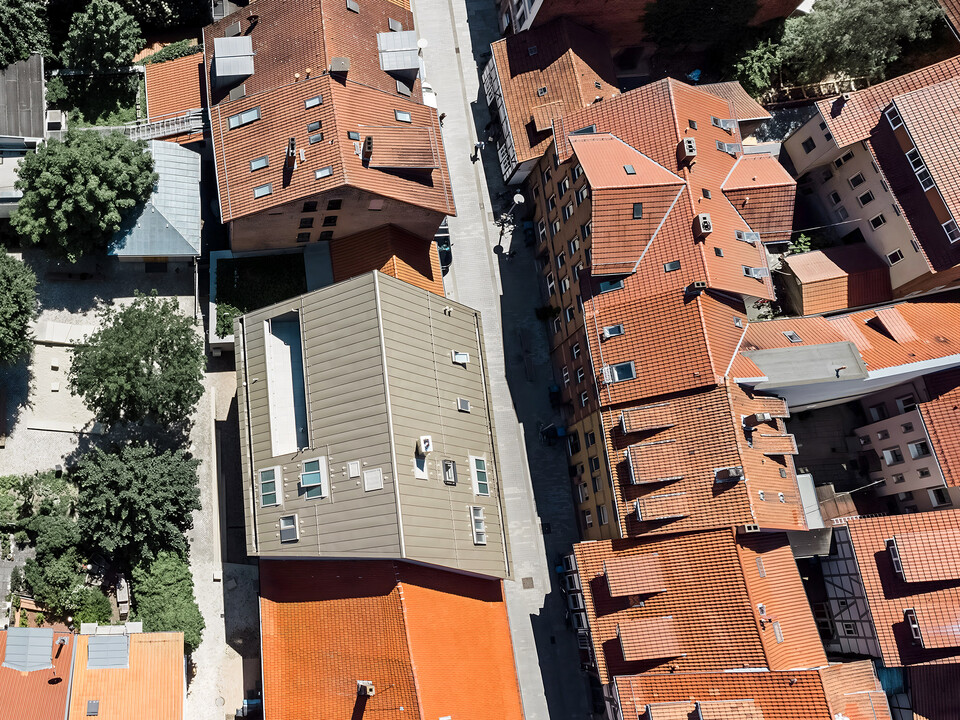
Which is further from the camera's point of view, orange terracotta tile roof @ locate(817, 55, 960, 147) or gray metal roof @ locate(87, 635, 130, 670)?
orange terracotta tile roof @ locate(817, 55, 960, 147)

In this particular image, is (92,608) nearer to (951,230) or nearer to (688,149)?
(688,149)

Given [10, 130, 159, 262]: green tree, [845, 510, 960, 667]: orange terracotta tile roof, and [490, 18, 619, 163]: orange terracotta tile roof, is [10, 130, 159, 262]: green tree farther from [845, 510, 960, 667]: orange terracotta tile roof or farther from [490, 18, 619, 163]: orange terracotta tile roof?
[845, 510, 960, 667]: orange terracotta tile roof

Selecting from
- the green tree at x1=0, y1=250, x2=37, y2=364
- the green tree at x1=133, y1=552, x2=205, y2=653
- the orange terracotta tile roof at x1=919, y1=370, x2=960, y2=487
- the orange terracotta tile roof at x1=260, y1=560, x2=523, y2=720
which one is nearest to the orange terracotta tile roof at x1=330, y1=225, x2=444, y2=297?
the green tree at x1=0, y1=250, x2=37, y2=364

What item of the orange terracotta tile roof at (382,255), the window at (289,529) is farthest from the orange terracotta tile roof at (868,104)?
the window at (289,529)

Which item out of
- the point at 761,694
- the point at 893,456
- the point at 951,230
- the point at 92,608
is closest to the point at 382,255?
the point at 92,608

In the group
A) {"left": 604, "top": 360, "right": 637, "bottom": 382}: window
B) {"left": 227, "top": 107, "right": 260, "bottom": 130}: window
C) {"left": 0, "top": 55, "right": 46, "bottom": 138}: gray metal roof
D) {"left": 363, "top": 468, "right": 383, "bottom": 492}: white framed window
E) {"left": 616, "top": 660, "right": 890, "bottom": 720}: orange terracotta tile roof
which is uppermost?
{"left": 0, "top": 55, "right": 46, "bottom": 138}: gray metal roof

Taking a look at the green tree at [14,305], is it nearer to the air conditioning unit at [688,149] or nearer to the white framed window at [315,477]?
the white framed window at [315,477]

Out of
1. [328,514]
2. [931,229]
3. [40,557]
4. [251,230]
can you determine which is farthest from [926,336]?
[40,557]
